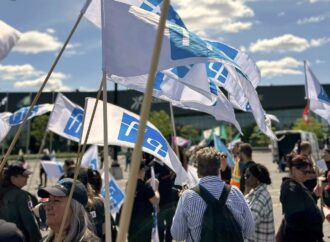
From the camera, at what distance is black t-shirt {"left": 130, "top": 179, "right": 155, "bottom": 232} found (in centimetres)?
585

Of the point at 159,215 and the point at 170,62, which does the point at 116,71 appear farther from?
the point at 159,215

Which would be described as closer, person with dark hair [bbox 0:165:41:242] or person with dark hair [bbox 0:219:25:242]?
person with dark hair [bbox 0:219:25:242]

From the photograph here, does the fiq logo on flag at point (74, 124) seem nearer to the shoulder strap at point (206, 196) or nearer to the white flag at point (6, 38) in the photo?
the shoulder strap at point (206, 196)

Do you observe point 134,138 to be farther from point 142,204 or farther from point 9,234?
point 9,234

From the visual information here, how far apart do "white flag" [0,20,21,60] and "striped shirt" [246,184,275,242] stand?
2.88m

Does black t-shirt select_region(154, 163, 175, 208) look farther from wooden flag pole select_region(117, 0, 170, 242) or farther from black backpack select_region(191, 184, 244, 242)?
wooden flag pole select_region(117, 0, 170, 242)

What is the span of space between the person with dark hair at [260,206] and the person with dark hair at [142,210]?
144 cm

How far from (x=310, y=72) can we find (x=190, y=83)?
16.6ft

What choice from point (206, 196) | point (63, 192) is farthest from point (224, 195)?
point (63, 192)

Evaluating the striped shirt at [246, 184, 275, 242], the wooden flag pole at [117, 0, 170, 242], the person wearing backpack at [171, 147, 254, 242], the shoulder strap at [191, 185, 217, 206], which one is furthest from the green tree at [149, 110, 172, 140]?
the wooden flag pole at [117, 0, 170, 242]

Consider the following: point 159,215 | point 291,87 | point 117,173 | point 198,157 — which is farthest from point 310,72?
point 291,87

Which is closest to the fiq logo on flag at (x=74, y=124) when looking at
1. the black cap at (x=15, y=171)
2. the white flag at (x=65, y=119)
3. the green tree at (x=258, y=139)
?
the white flag at (x=65, y=119)

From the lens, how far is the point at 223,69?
486cm

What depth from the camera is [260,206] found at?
469 centimetres
